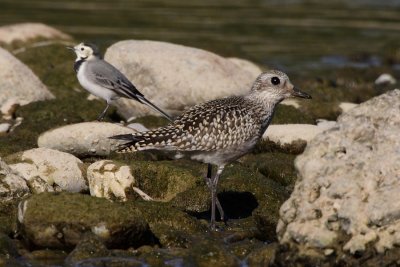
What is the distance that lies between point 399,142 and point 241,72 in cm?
869

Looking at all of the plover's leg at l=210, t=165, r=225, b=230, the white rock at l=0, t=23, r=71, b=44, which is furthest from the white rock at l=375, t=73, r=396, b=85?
the plover's leg at l=210, t=165, r=225, b=230

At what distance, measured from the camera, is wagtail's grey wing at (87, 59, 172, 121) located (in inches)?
590

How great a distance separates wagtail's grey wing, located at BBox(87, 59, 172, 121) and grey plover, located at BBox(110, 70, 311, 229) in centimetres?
353

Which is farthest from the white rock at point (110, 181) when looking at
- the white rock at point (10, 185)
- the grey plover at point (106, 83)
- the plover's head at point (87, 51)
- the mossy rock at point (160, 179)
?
the plover's head at point (87, 51)

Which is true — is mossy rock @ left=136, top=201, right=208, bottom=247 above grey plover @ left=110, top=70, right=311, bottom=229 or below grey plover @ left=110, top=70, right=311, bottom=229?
below

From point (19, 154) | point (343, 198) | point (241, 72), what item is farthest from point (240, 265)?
point (241, 72)

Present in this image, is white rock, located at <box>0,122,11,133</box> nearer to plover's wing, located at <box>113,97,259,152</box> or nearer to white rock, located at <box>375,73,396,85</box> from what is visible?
plover's wing, located at <box>113,97,259,152</box>

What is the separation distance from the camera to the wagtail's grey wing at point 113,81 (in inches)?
590

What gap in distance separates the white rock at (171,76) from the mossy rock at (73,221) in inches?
260

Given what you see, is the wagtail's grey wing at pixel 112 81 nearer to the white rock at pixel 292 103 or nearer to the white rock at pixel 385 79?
the white rock at pixel 292 103

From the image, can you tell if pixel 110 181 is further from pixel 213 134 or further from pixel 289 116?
pixel 289 116

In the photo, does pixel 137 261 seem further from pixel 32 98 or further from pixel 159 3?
pixel 159 3

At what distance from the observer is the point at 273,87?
38.8 ft

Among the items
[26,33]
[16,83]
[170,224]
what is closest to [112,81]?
[16,83]
